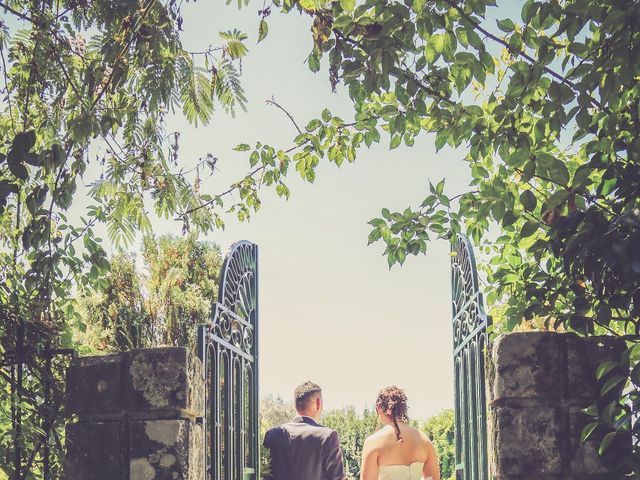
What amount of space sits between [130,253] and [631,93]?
33.9 feet

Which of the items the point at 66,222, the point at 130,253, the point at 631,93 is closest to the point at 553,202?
the point at 631,93

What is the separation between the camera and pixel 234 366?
5367mm

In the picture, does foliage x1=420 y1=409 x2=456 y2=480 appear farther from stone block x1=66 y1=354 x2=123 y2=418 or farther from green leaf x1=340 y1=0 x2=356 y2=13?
green leaf x1=340 y1=0 x2=356 y2=13

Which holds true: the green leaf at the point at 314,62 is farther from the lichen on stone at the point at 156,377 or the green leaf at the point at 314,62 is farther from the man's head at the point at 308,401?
the man's head at the point at 308,401

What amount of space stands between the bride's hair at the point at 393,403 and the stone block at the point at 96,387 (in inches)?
125

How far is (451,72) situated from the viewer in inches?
148

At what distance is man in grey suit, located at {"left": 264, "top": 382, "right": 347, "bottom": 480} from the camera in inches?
227

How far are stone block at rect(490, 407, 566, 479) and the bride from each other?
2.95m

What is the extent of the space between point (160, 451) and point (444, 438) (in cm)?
982

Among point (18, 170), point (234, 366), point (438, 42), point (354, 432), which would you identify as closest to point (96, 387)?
point (18, 170)

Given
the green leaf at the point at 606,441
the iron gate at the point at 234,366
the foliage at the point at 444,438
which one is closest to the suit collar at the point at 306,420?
the iron gate at the point at 234,366

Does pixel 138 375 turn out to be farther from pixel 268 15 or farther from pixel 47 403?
pixel 268 15

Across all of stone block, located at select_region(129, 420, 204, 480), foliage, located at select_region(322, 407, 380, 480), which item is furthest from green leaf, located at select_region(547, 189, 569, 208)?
foliage, located at select_region(322, 407, 380, 480)

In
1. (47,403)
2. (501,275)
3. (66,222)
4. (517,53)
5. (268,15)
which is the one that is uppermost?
(268,15)
